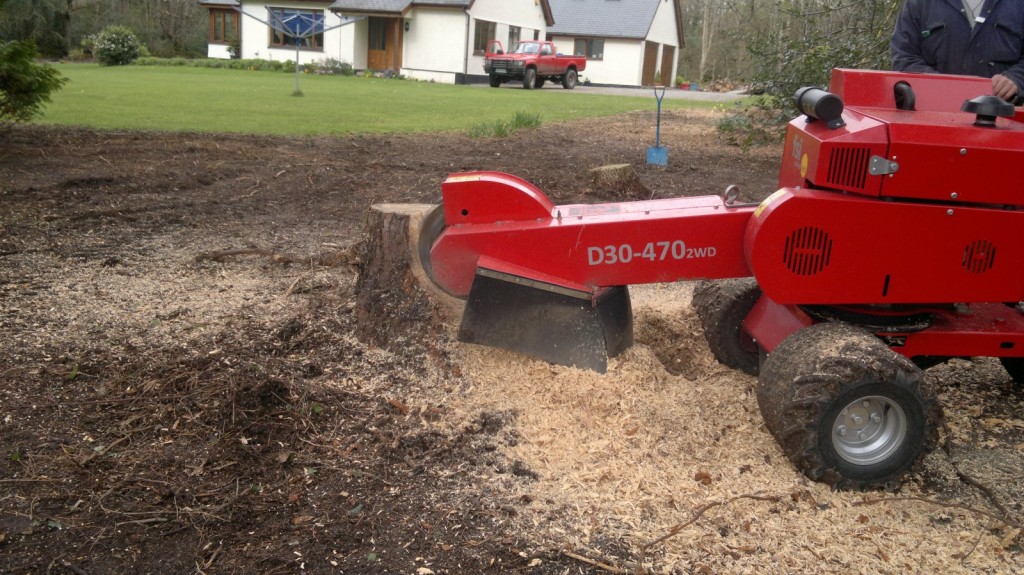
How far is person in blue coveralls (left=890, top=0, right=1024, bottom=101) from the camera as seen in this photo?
436 centimetres

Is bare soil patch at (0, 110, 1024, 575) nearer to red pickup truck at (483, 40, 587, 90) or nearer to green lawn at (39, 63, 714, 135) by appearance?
green lawn at (39, 63, 714, 135)

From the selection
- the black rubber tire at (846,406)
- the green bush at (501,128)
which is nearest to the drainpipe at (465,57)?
the green bush at (501,128)

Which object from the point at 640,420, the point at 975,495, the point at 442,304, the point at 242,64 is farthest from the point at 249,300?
the point at 242,64

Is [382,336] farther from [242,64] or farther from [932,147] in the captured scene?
[242,64]

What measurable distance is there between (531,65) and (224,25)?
18849 millimetres

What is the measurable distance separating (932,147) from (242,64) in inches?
1406

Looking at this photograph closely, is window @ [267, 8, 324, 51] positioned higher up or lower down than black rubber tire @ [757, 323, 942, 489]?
higher up

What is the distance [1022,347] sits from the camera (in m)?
3.86

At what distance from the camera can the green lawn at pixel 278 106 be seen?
538 inches

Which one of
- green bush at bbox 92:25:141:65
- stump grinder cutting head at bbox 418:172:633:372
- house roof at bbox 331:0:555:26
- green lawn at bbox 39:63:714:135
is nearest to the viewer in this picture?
stump grinder cutting head at bbox 418:172:633:372

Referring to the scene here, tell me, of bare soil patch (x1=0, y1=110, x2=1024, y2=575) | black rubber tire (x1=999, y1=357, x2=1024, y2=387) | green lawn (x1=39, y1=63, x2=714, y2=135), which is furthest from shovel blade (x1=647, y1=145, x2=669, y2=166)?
black rubber tire (x1=999, y1=357, x2=1024, y2=387)

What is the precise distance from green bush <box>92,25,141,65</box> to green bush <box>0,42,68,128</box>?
25763mm

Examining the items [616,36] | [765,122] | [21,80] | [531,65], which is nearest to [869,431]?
[765,122]

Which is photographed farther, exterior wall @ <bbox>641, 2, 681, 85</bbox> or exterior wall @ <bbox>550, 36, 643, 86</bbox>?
exterior wall @ <bbox>641, 2, 681, 85</bbox>
